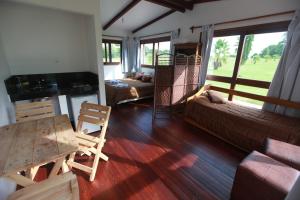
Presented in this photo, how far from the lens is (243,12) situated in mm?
2906

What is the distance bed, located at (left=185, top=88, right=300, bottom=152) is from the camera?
2.06 meters

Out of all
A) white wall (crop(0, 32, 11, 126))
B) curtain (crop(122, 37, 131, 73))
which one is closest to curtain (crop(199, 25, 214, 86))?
curtain (crop(122, 37, 131, 73))

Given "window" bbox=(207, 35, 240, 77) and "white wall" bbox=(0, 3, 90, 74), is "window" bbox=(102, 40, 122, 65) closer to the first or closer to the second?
"white wall" bbox=(0, 3, 90, 74)

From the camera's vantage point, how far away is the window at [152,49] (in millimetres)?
5062

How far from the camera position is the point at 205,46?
3510 millimetres

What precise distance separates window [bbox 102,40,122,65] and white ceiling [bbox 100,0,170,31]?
0.72 metres

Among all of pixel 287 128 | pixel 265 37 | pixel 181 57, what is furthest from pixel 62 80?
pixel 265 37

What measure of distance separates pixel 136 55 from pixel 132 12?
1.89m

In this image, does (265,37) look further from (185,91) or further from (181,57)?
(185,91)

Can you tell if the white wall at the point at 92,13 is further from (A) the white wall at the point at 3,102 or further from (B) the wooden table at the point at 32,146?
(B) the wooden table at the point at 32,146

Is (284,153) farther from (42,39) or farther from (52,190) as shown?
(42,39)

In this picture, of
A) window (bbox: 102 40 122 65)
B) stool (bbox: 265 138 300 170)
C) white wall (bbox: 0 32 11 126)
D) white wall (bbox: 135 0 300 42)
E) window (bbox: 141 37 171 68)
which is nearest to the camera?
stool (bbox: 265 138 300 170)

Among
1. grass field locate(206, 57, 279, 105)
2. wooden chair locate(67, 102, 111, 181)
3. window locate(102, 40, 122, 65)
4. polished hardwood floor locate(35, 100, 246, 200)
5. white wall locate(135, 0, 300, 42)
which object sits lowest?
polished hardwood floor locate(35, 100, 246, 200)

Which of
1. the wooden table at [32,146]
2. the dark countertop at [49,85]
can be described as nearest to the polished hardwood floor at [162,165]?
the wooden table at [32,146]
